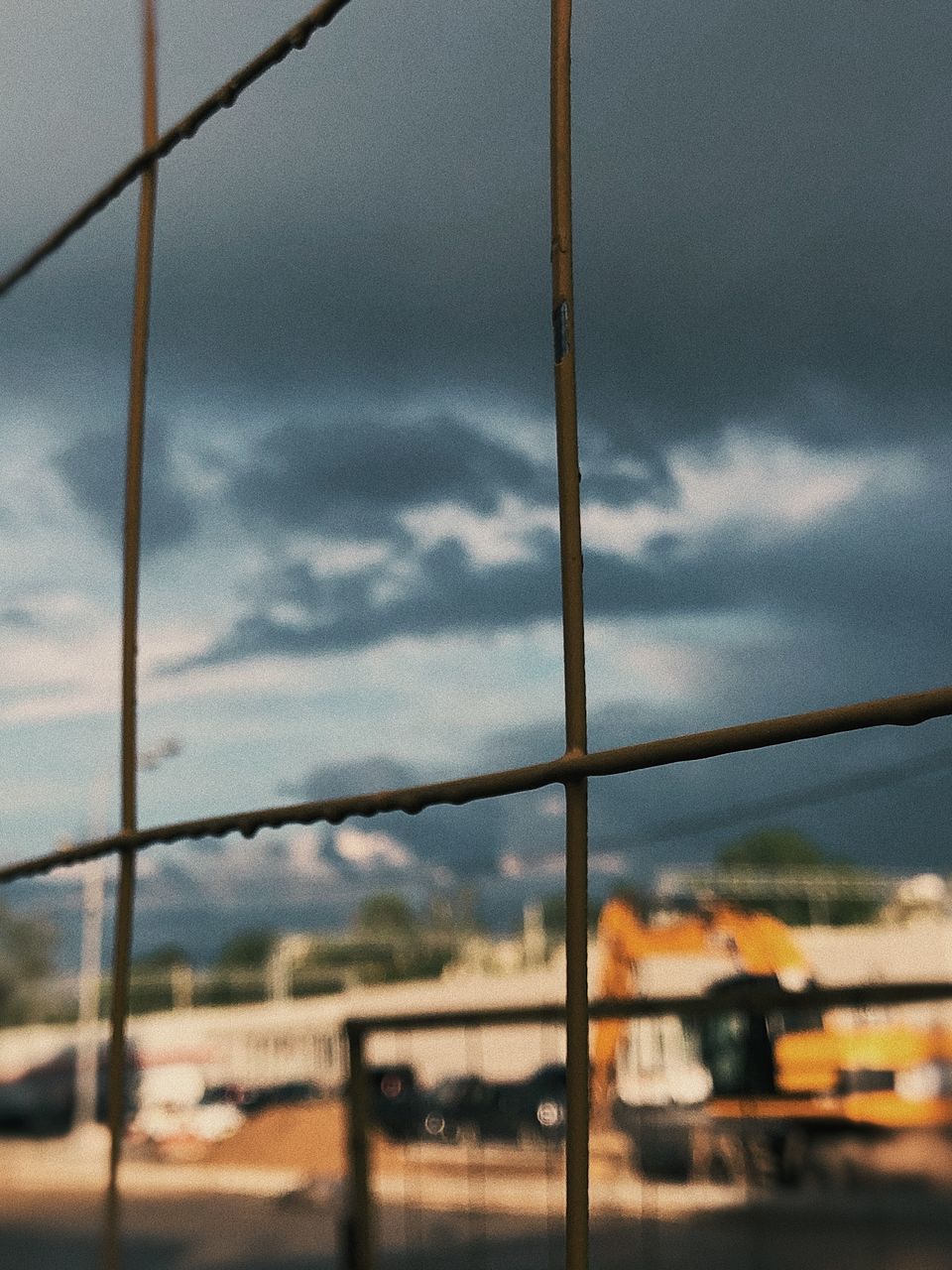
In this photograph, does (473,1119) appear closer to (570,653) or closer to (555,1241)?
(555,1241)

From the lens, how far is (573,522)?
1.34 meters

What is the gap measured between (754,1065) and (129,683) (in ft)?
31.4

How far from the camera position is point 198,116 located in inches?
80.2

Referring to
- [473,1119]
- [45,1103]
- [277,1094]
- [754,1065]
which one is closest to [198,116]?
[473,1119]

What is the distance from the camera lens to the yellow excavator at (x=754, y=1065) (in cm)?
949

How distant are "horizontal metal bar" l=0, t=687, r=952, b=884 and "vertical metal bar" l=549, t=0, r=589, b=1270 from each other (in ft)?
0.12

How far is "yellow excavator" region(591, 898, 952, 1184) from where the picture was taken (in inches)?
374

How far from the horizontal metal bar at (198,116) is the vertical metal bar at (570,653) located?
0.44m

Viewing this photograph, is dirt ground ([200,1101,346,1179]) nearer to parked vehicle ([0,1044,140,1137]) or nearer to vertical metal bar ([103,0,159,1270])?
parked vehicle ([0,1044,140,1137])

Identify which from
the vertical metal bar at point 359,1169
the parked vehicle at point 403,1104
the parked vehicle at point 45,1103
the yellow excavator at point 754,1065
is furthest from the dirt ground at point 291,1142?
the vertical metal bar at point 359,1169

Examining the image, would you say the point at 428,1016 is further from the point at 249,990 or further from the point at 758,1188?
the point at 249,990

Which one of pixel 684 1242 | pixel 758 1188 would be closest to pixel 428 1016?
pixel 684 1242

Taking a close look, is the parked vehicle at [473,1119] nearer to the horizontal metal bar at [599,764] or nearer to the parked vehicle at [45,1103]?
the horizontal metal bar at [599,764]

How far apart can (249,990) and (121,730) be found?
41.7 meters
